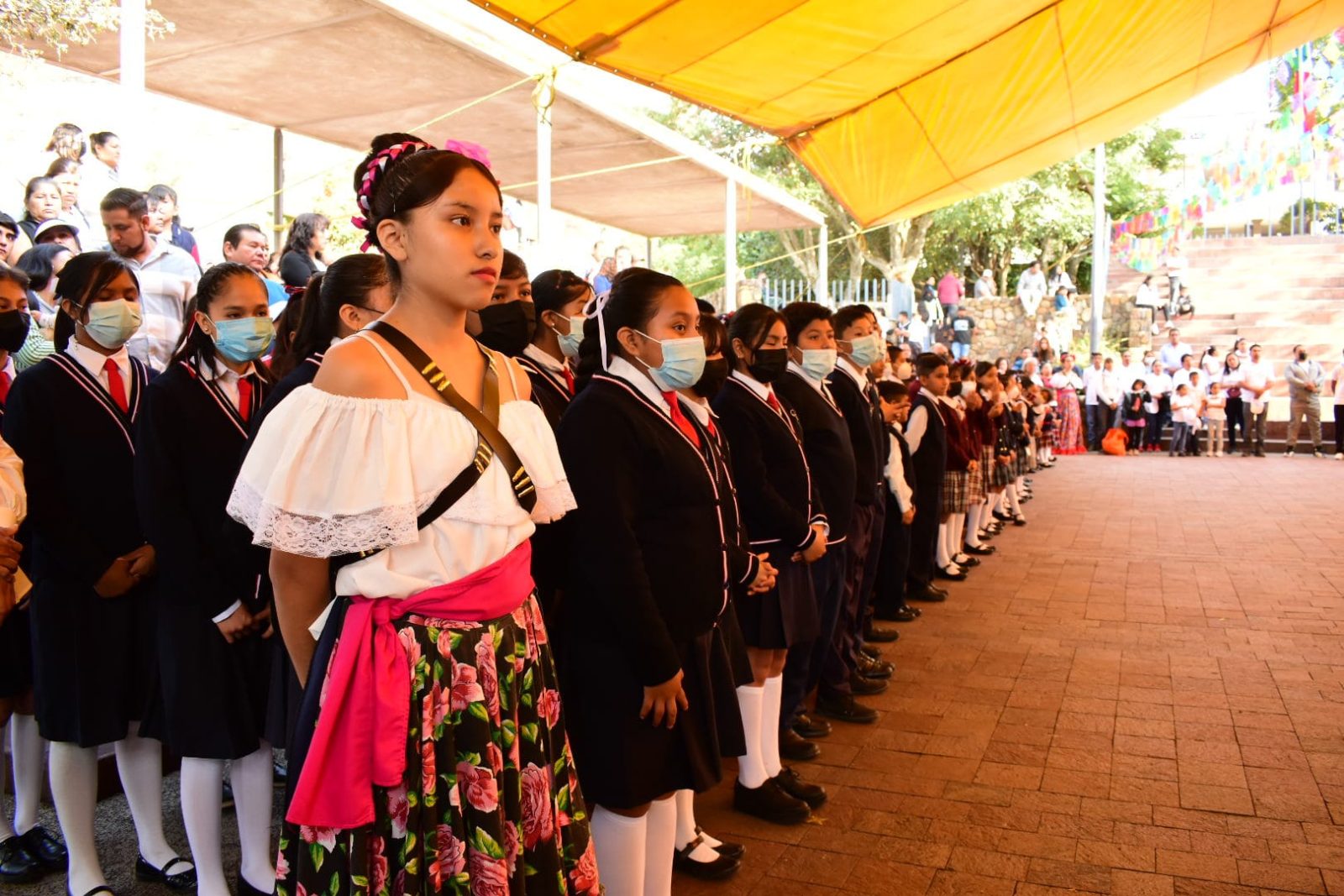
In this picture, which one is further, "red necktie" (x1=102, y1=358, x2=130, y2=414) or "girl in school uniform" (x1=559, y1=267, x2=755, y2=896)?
"red necktie" (x1=102, y1=358, x2=130, y2=414)

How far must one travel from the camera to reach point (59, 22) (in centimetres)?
625

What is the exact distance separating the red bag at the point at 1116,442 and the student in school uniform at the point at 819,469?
1669cm

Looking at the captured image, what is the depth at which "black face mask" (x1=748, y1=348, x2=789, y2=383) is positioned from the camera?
4.23m

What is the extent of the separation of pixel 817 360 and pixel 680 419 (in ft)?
5.62

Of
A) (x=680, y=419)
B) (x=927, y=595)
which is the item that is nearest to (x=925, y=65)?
(x=927, y=595)

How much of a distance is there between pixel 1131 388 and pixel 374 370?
67.0ft

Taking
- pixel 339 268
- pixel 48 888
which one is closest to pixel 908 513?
pixel 339 268

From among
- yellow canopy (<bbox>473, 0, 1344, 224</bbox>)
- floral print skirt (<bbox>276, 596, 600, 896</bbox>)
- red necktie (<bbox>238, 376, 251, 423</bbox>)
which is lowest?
floral print skirt (<bbox>276, 596, 600, 896</bbox>)

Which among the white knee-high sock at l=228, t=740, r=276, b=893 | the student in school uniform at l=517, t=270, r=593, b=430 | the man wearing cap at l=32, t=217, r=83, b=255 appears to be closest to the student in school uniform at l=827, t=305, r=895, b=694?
the student in school uniform at l=517, t=270, r=593, b=430

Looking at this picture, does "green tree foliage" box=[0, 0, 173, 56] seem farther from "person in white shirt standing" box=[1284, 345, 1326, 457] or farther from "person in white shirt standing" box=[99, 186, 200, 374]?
"person in white shirt standing" box=[1284, 345, 1326, 457]

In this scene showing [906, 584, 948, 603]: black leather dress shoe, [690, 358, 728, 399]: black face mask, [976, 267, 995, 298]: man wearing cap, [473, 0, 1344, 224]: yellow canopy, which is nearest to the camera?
[690, 358, 728, 399]: black face mask

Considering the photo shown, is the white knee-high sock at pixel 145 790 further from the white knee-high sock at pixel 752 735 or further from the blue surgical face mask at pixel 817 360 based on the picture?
the blue surgical face mask at pixel 817 360

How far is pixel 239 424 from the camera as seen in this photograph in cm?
319

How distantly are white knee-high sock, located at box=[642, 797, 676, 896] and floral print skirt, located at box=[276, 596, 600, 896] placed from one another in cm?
96
